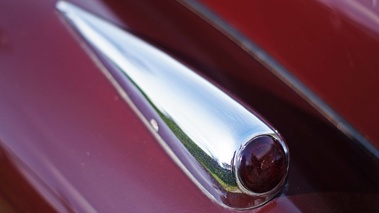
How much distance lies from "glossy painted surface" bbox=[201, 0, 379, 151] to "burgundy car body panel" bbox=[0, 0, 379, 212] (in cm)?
4

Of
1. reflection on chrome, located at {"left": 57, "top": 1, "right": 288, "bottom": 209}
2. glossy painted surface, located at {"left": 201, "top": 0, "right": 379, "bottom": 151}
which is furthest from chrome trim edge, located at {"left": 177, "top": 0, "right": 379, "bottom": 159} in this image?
reflection on chrome, located at {"left": 57, "top": 1, "right": 288, "bottom": 209}

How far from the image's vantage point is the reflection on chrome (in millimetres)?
712

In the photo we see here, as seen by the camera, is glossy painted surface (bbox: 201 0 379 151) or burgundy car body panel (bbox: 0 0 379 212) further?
glossy painted surface (bbox: 201 0 379 151)

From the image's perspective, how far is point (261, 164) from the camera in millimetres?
690

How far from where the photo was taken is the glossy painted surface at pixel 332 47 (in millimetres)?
Result: 874

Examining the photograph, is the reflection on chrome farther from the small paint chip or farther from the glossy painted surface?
the glossy painted surface

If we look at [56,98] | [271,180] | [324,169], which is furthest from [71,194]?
[324,169]

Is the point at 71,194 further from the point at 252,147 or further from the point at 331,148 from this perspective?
the point at 331,148

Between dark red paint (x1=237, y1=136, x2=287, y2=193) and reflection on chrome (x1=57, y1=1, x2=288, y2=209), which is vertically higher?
reflection on chrome (x1=57, y1=1, x2=288, y2=209)

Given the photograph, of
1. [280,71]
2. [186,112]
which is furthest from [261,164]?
[280,71]

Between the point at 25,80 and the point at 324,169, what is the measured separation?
44cm

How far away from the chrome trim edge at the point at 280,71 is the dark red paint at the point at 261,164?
0.22 metres

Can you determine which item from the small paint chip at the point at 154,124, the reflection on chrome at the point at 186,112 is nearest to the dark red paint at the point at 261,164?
the reflection on chrome at the point at 186,112

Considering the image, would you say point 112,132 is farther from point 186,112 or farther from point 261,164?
→ point 261,164
